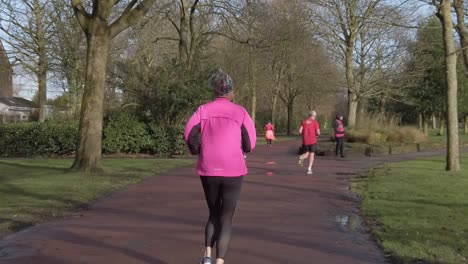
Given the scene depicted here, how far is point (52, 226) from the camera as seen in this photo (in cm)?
764

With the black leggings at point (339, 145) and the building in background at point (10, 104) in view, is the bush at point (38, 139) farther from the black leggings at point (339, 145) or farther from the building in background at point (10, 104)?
the black leggings at point (339, 145)

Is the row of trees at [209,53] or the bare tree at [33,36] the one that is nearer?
the row of trees at [209,53]

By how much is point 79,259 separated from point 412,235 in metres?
4.13

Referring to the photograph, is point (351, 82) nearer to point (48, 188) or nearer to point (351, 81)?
point (351, 81)

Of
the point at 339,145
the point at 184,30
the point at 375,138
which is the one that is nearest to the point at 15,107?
the point at 184,30

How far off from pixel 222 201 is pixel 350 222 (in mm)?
3687

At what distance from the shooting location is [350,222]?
7871mm

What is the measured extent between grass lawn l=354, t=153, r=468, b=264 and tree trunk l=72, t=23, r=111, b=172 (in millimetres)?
7472

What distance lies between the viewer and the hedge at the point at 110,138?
22.9m

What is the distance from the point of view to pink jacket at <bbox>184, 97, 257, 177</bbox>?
468 cm

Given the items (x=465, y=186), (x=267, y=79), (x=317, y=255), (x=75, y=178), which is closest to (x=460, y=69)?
(x=267, y=79)

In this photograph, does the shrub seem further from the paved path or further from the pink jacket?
the pink jacket

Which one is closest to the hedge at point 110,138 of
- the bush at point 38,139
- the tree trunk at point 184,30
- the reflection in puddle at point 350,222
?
the bush at point 38,139

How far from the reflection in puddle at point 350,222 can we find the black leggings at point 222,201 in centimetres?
302
